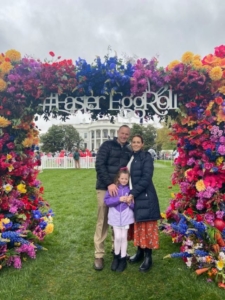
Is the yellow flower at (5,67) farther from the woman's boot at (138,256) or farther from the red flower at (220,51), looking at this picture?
the woman's boot at (138,256)

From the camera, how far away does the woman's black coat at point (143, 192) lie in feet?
12.5

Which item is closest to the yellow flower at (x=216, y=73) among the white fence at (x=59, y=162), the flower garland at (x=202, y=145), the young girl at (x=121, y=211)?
the flower garland at (x=202, y=145)

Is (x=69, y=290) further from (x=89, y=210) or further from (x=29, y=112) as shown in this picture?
(x=89, y=210)

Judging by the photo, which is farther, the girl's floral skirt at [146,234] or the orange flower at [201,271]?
the girl's floral skirt at [146,234]

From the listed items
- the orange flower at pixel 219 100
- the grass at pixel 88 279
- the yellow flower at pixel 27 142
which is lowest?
the grass at pixel 88 279

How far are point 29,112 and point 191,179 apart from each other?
2533mm

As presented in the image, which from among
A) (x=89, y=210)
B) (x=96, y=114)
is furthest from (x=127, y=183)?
(x=89, y=210)

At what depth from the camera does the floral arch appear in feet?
13.1

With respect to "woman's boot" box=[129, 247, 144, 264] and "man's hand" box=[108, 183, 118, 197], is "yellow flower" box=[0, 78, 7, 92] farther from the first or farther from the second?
"woman's boot" box=[129, 247, 144, 264]

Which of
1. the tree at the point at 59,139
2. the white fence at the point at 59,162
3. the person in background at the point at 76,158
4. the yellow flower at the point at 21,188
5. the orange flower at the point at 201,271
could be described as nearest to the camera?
the orange flower at the point at 201,271

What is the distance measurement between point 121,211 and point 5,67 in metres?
2.55

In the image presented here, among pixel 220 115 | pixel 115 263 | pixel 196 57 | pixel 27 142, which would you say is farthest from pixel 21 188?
pixel 196 57

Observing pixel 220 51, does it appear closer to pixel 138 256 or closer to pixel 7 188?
pixel 138 256

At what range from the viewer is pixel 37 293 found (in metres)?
A: 3.40
